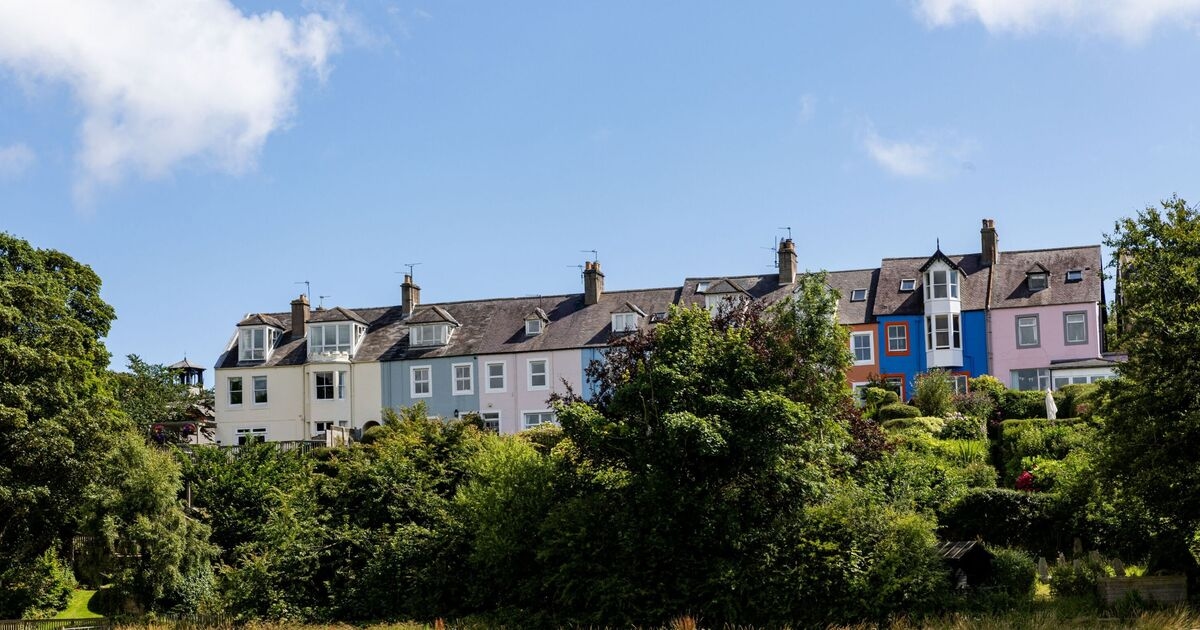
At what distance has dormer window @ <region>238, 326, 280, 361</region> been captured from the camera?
2405 inches

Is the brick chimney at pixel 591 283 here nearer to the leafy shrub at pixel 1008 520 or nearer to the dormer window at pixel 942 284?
the dormer window at pixel 942 284

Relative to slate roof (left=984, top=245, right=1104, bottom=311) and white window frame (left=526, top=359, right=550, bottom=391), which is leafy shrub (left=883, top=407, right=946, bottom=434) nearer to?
slate roof (left=984, top=245, right=1104, bottom=311)

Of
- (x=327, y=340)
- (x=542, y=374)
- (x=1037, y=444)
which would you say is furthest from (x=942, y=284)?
(x=327, y=340)

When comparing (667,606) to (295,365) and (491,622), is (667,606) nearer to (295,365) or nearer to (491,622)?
(491,622)

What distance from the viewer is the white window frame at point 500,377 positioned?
5906 cm

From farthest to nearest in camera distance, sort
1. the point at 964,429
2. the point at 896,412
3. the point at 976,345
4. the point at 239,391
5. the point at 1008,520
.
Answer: the point at 239,391
the point at 976,345
the point at 896,412
the point at 964,429
the point at 1008,520

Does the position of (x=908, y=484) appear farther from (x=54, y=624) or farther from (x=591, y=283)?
(x=591, y=283)

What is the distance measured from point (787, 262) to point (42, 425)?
117ft

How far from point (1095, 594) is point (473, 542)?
1386 cm

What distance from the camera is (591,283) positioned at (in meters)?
61.4

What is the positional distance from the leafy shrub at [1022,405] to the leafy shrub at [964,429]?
3.06 m

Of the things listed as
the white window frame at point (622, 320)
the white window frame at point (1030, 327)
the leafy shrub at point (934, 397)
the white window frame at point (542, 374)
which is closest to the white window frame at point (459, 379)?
the white window frame at point (542, 374)

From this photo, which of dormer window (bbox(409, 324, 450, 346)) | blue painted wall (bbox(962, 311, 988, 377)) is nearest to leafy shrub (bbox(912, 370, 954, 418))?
blue painted wall (bbox(962, 311, 988, 377))

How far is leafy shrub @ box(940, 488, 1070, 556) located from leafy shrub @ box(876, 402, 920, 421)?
12779 mm
